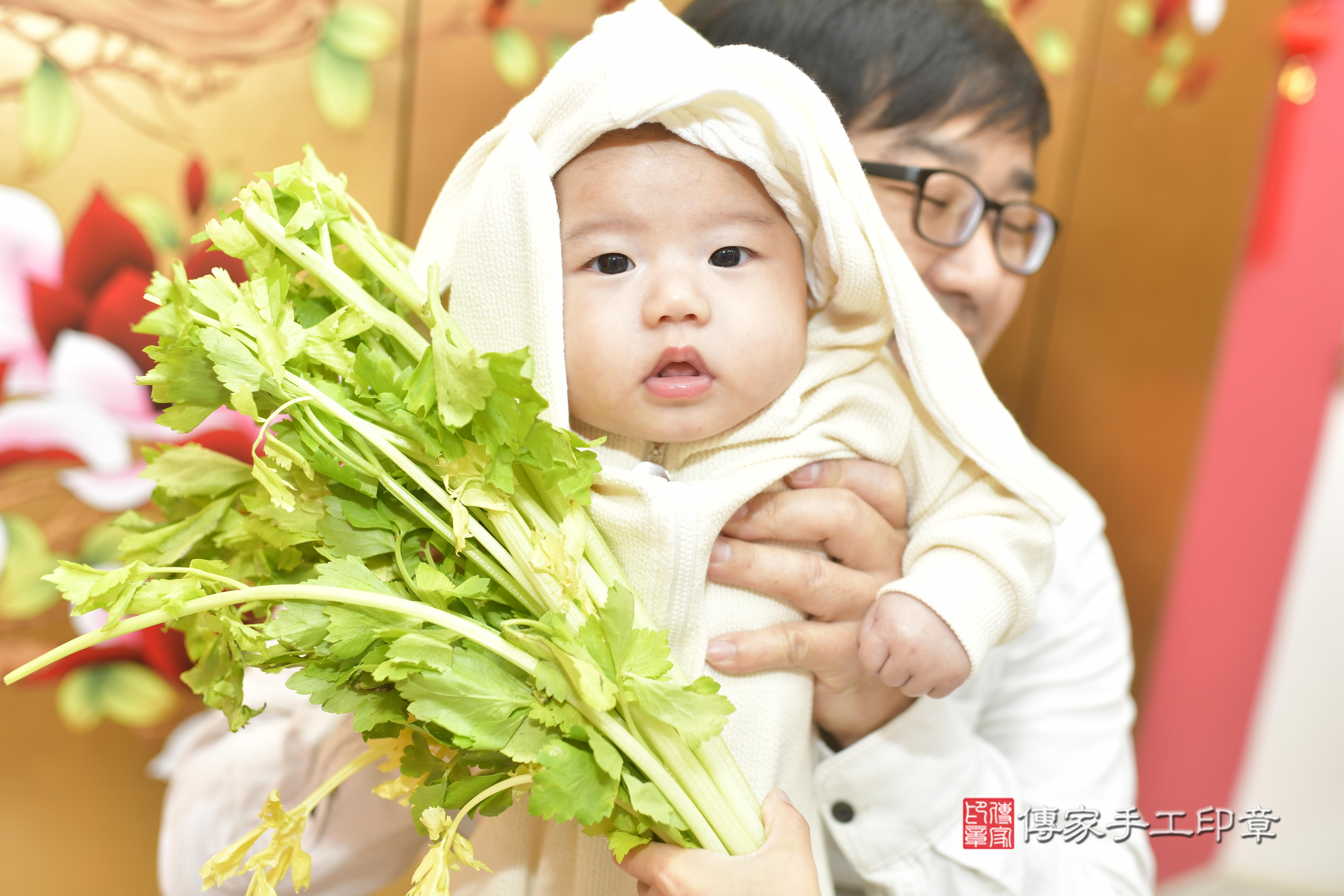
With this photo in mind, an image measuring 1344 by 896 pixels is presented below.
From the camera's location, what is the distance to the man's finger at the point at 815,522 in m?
0.85

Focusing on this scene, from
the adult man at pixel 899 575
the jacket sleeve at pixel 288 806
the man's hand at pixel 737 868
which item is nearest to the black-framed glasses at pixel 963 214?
the adult man at pixel 899 575

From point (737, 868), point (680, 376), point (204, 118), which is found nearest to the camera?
point (737, 868)

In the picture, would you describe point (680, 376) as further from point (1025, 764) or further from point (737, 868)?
point (1025, 764)

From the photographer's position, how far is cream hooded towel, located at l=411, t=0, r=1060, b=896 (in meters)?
0.76

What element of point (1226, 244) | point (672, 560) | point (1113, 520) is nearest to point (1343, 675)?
point (1113, 520)

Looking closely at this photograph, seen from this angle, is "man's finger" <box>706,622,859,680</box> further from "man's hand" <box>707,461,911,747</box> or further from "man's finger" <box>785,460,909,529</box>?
"man's finger" <box>785,460,909,529</box>

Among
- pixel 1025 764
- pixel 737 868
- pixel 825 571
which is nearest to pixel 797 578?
pixel 825 571

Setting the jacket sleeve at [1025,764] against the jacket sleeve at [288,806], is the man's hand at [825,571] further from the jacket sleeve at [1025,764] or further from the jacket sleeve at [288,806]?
the jacket sleeve at [288,806]

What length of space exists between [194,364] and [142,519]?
9.2 inches

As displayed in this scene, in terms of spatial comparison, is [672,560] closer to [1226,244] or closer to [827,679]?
[827,679]

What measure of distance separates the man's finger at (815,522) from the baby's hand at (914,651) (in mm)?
77

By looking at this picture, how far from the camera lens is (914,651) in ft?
2.59

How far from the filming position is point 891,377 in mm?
913

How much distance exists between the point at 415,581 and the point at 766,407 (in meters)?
0.35
